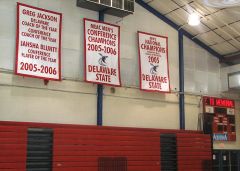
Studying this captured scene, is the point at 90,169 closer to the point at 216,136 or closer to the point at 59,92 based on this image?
the point at 59,92

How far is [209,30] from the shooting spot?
1156cm

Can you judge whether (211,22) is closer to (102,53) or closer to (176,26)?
(176,26)

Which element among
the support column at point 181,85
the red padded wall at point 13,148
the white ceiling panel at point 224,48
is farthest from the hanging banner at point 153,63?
the red padded wall at point 13,148

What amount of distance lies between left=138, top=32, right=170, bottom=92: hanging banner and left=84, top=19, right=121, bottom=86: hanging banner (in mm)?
873

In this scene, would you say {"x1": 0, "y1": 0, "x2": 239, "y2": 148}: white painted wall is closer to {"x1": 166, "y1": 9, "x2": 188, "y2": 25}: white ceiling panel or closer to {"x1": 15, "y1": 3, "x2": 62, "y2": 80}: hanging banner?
{"x1": 15, "y1": 3, "x2": 62, "y2": 80}: hanging banner

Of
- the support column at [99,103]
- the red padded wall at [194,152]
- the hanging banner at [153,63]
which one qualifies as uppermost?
the hanging banner at [153,63]

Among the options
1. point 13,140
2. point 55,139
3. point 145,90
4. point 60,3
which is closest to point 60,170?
point 55,139

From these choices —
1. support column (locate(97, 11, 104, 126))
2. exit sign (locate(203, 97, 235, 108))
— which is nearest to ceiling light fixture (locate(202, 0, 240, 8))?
support column (locate(97, 11, 104, 126))

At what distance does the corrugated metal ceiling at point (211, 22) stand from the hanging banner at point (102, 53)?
1.96m

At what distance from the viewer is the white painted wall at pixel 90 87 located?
28.1 ft

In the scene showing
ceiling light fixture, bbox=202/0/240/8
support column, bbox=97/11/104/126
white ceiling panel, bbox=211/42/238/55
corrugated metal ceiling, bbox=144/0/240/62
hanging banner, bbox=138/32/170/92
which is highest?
corrugated metal ceiling, bbox=144/0/240/62

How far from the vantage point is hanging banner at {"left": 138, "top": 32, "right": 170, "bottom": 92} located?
10.6 m

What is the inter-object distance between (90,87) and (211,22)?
4428 mm

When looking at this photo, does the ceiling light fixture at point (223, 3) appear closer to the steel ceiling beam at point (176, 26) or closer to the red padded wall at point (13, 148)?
the steel ceiling beam at point (176, 26)
